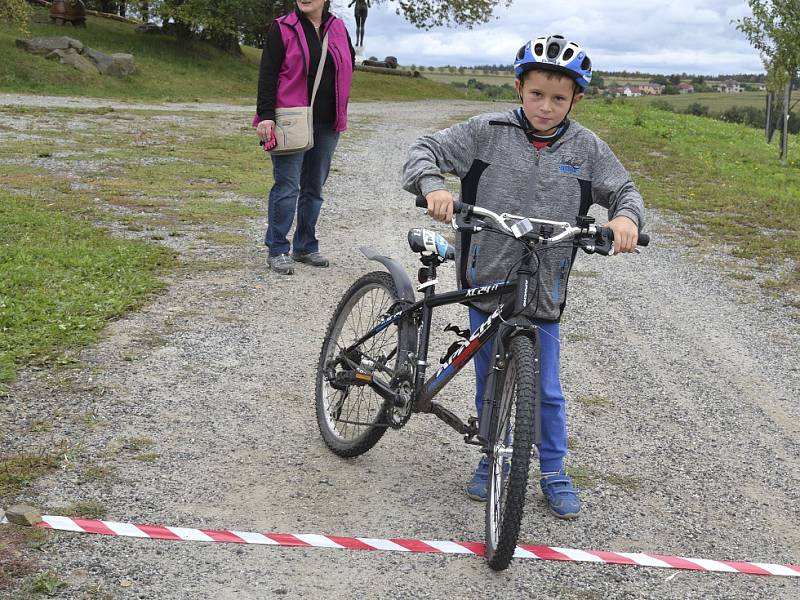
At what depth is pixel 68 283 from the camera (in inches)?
282

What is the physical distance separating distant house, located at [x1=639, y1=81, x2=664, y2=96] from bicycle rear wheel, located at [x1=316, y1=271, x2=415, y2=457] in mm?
42651

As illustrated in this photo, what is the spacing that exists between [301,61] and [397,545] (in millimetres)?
4634

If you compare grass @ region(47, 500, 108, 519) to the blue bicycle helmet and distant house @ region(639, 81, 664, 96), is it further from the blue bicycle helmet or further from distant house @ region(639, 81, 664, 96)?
distant house @ region(639, 81, 664, 96)

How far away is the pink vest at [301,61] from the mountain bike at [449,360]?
10.5 ft

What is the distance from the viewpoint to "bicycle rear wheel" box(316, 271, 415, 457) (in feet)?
14.6

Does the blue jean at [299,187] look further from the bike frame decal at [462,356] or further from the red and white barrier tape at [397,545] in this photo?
the red and white barrier tape at [397,545]

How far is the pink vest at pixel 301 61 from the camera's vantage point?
746 cm

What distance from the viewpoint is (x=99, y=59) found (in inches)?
1085

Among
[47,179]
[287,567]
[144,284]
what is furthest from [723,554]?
[47,179]

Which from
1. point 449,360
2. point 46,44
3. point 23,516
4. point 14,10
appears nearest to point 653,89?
point 46,44

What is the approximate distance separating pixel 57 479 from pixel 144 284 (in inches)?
131

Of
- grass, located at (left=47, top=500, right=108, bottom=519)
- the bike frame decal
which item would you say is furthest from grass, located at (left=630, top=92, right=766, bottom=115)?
grass, located at (left=47, top=500, right=108, bottom=519)

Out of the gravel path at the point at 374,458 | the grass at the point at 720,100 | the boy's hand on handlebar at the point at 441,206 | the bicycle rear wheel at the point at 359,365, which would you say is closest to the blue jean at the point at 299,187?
the gravel path at the point at 374,458

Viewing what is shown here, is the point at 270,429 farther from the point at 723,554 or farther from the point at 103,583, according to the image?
the point at 723,554
